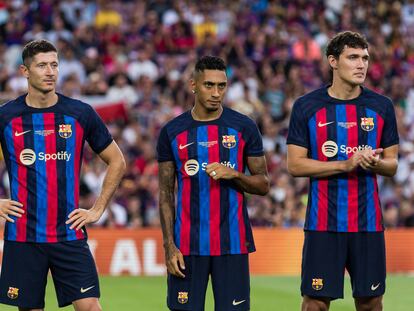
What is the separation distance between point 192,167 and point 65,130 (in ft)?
3.09

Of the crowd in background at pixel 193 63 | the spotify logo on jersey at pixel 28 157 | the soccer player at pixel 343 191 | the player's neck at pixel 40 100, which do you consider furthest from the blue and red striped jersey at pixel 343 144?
the crowd in background at pixel 193 63

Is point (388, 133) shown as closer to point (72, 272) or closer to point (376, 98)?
point (376, 98)

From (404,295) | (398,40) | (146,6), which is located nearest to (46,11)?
(146,6)

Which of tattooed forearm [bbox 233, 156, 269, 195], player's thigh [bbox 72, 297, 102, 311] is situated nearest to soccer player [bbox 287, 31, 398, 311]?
tattooed forearm [bbox 233, 156, 269, 195]

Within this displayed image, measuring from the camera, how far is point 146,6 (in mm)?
22609

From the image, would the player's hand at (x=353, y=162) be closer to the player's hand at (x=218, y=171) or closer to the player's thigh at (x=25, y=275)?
the player's hand at (x=218, y=171)

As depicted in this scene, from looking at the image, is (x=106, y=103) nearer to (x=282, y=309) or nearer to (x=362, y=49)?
(x=282, y=309)

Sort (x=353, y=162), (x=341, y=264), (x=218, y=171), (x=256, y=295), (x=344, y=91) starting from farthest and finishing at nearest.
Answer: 1. (x=256, y=295)
2. (x=344, y=91)
3. (x=341, y=264)
4. (x=353, y=162)
5. (x=218, y=171)

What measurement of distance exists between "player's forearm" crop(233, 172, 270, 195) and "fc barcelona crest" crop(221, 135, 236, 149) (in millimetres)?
258

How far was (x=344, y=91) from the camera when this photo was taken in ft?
27.3

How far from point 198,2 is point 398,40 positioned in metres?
4.47

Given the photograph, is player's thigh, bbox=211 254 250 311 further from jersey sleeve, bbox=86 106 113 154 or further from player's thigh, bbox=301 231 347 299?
jersey sleeve, bbox=86 106 113 154

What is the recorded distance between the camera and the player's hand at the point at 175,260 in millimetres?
7953

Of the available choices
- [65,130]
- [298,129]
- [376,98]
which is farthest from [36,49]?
[376,98]
